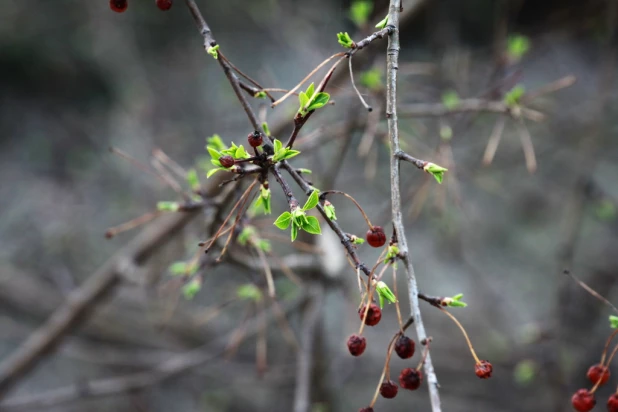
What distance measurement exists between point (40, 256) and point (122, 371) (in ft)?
2.57

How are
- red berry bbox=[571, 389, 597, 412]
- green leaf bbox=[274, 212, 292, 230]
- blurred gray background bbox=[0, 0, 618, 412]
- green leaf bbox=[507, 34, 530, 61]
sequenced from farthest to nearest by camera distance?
blurred gray background bbox=[0, 0, 618, 412] < green leaf bbox=[507, 34, 530, 61] < red berry bbox=[571, 389, 597, 412] < green leaf bbox=[274, 212, 292, 230]

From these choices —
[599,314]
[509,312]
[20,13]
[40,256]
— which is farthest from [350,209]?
[20,13]

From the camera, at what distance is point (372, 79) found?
1.42 meters

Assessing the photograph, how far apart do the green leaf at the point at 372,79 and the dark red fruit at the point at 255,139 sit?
0.79m

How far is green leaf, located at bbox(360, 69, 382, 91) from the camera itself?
1417 mm

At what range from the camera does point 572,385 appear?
7.55 ft

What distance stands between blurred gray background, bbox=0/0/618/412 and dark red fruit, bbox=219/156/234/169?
103 cm

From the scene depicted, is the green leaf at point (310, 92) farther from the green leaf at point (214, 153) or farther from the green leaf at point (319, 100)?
the green leaf at point (214, 153)

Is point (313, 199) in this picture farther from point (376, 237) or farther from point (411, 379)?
point (411, 379)

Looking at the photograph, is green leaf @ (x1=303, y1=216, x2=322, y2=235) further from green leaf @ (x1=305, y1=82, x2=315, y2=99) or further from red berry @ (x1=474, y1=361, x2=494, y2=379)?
red berry @ (x1=474, y1=361, x2=494, y2=379)

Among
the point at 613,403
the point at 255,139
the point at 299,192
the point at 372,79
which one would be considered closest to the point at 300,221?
the point at 255,139

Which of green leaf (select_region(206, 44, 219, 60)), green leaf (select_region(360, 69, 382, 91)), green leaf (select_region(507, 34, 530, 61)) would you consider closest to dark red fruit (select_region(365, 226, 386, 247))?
green leaf (select_region(206, 44, 219, 60))

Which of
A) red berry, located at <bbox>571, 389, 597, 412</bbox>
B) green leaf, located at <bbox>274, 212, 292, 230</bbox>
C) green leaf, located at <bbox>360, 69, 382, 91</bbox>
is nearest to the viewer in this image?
green leaf, located at <bbox>274, 212, 292, 230</bbox>

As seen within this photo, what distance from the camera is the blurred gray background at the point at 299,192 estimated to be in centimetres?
209
